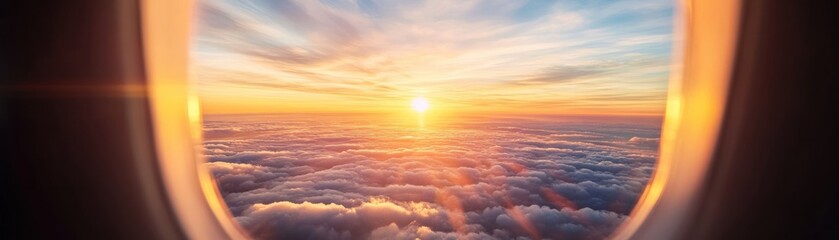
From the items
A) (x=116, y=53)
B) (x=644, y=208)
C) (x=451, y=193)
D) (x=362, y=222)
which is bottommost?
(x=451, y=193)

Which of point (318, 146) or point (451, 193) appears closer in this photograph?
point (451, 193)

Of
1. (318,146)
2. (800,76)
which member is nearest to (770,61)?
(800,76)

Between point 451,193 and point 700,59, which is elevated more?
point 700,59

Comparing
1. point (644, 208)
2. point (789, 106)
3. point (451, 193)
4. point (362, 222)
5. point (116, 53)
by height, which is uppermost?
point (116, 53)

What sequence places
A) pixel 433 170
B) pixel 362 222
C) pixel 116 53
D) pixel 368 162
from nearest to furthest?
pixel 116 53 < pixel 362 222 < pixel 433 170 < pixel 368 162

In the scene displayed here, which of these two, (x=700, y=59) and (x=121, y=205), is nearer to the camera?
(x=121, y=205)

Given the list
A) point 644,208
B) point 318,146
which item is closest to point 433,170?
point 318,146

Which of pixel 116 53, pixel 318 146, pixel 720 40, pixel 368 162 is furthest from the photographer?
pixel 318 146

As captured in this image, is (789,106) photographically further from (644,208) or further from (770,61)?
(644,208)

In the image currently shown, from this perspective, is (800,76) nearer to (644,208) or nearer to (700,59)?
(700,59)
